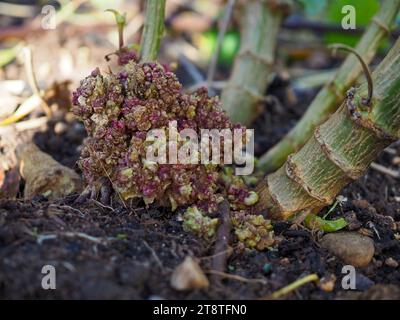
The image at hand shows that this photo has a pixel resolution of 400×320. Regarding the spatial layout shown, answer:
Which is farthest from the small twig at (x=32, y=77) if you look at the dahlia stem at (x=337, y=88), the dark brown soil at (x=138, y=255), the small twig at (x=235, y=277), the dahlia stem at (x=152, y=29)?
the small twig at (x=235, y=277)

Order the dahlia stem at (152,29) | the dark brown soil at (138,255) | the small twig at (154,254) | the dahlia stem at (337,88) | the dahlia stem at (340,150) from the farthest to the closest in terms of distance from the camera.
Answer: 1. the dahlia stem at (337,88)
2. the dahlia stem at (152,29)
3. the dahlia stem at (340,150)
4. the small twig at (154,254)
5. the dark brown soil at (138,255)

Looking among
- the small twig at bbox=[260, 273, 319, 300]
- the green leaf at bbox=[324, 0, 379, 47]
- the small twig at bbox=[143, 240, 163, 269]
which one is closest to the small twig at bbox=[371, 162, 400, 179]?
the green leaf at bbox=[324, 0, 379, 47]

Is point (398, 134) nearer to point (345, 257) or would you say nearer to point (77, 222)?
point (345, 257)

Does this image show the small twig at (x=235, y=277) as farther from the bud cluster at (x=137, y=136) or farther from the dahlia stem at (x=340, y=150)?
the dahlia stem at (x=340, y=150)

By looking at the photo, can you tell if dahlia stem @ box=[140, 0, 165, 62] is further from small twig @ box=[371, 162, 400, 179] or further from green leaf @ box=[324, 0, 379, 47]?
green leaf @ box=[324, 0, 379, 47]

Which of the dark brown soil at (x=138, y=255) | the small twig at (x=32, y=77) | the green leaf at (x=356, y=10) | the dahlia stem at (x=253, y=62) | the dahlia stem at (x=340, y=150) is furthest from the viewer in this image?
the green leaf at (x=356, y=10)

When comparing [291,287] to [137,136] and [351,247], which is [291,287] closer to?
[351,247]

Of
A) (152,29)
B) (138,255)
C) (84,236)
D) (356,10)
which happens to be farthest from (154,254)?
(356,10)
